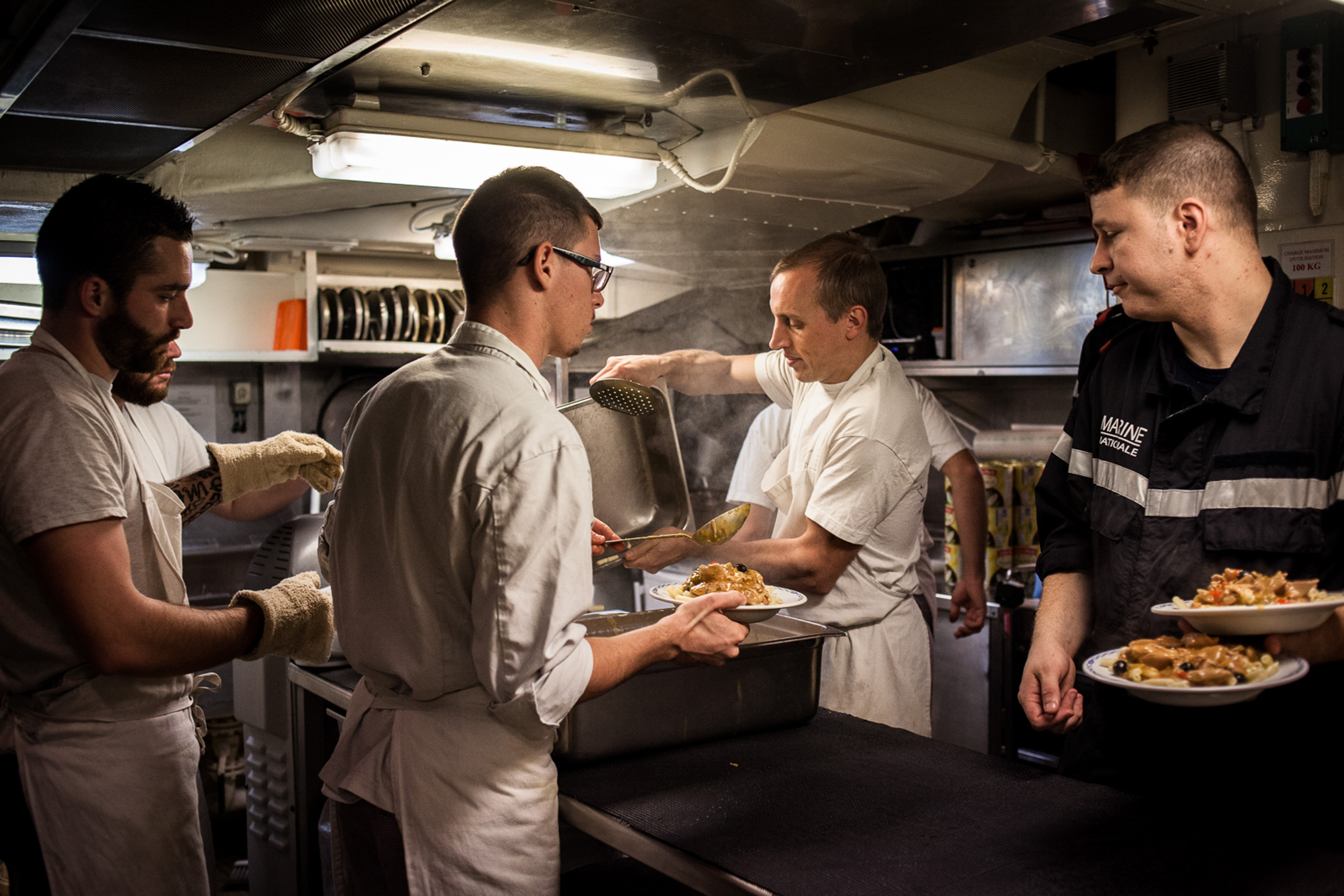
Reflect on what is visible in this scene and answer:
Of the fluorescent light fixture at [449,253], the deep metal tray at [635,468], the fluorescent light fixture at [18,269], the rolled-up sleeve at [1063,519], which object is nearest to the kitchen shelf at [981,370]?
the fluorescent light fixture at [449,253]

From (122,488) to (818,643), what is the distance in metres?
1.34

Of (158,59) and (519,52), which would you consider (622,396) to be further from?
(158,59)

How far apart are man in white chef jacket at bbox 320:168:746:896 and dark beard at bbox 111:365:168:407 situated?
76cm

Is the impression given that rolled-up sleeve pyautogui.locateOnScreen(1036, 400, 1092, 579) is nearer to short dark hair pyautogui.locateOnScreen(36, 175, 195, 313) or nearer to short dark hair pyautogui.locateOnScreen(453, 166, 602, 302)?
short dark hair pyautogui.locateOnScreen(453, 166, 602, 302)

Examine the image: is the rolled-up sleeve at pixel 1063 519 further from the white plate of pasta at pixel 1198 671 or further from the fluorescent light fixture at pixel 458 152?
the fluorescent light fixture at pixel 458 152

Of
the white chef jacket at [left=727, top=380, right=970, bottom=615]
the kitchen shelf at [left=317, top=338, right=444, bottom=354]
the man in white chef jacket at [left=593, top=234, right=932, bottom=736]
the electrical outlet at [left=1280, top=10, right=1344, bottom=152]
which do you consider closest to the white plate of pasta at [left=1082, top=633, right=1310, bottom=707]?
the man in white chef jacket at [left=593, top=234, right=932, bottom=736]

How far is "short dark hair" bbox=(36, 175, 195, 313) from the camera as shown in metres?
1.86

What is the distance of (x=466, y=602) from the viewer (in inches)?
60.5

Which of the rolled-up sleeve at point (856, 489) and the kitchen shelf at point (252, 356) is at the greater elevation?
the kitchen shelf at point (252, 356)

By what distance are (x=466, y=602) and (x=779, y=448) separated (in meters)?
2.36

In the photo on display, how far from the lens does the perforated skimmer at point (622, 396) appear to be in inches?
114

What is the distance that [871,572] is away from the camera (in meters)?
2.78

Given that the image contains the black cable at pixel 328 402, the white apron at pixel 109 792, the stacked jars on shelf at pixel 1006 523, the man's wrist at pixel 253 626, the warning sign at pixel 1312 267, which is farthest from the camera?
the black cable at pixel 328 402

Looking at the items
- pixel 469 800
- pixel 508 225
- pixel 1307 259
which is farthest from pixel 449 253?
pixel 1307 259
